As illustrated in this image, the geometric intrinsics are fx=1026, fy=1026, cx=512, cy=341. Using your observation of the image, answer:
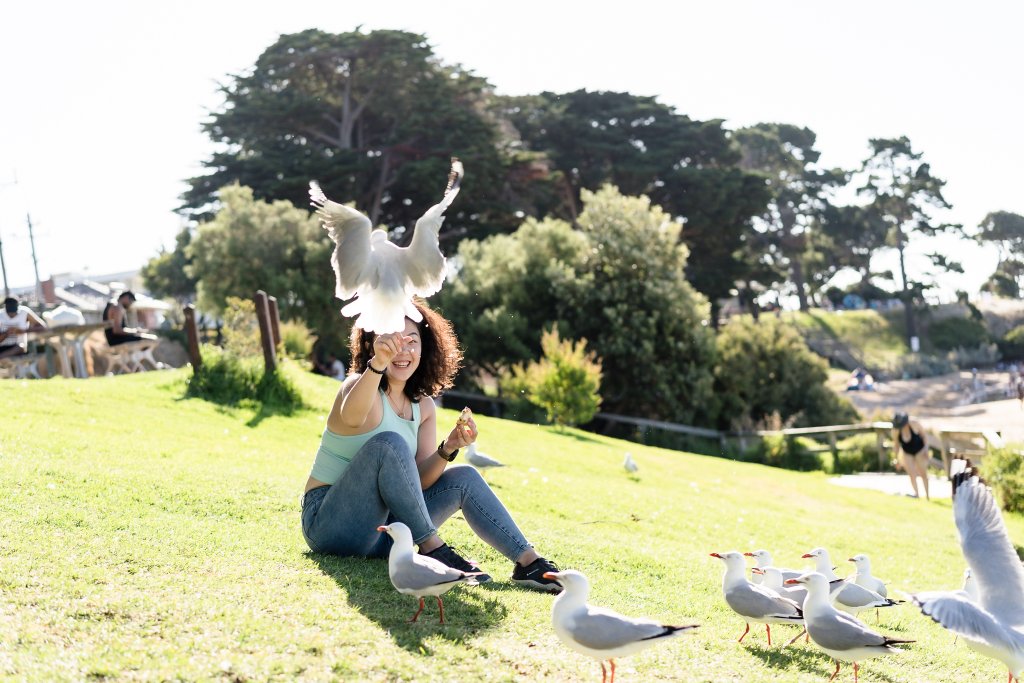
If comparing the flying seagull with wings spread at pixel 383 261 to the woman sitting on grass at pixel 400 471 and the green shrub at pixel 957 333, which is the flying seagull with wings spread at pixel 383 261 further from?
the green shrub at pixel 957 333

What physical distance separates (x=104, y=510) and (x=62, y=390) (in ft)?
25.1

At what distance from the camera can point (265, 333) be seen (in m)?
14.7

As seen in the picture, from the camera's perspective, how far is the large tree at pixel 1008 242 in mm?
68938

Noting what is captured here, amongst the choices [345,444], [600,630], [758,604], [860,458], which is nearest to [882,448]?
[860,458]

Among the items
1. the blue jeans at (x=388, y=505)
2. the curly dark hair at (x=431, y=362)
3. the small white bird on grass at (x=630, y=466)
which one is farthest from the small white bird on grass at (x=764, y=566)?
the small white bird on grass at (x=630, y=466)

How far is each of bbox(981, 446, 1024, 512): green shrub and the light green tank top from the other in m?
12.6

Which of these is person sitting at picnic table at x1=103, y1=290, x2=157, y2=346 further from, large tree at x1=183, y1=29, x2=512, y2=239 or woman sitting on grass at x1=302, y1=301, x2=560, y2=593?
large tree at x1=183, y1=29, x2=512, y2=239

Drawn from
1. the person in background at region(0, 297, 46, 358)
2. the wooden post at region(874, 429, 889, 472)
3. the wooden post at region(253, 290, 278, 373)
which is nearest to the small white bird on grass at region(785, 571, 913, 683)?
the wooden post at region(253, 290, 278, 373)

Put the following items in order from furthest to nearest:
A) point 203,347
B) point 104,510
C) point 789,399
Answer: point 789,399
point 203,347
point 104,510

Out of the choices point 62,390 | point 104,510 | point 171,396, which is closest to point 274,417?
point 171,396

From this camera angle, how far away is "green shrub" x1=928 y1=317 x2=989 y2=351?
202 ft

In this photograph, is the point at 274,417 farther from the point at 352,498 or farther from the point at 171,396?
the point at 352,498

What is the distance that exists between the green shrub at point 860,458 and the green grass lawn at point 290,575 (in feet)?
34.9

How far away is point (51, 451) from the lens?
8.37 m
